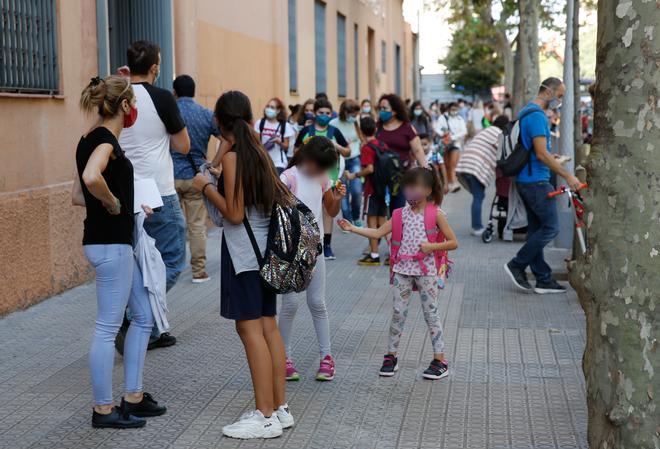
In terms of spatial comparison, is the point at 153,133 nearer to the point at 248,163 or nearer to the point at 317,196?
the point at 317,196

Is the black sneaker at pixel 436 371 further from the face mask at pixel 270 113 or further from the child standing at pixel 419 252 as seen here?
the face mask at pixel 270 113

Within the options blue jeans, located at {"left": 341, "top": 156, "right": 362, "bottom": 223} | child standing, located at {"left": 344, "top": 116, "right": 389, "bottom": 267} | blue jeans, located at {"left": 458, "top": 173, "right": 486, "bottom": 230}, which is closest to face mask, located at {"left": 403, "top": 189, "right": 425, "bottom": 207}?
Result: child standing, located at {"left": 344, "top": 116, "right": 389, "bottom": 267}

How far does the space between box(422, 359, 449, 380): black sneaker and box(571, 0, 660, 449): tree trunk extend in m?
2.38

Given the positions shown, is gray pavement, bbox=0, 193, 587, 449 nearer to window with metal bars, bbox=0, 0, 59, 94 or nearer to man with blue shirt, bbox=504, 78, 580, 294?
man with blue shirt, bbox=504, 78, 580, 294

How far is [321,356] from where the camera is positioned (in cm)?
653

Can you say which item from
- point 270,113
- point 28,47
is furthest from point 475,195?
point 28,47

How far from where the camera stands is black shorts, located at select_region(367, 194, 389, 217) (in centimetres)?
1170

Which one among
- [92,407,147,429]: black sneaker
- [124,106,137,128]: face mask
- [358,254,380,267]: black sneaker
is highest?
[124,106,137,128]: face mask

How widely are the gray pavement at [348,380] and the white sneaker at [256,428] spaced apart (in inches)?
1.7

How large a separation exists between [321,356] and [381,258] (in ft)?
18.5

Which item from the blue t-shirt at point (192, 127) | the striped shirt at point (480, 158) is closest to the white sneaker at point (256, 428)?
the blue t-shirt at point (192, 127)

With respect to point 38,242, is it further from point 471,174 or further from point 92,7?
point 471,174

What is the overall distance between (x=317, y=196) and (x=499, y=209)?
8.06m

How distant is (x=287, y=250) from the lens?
208 inches
